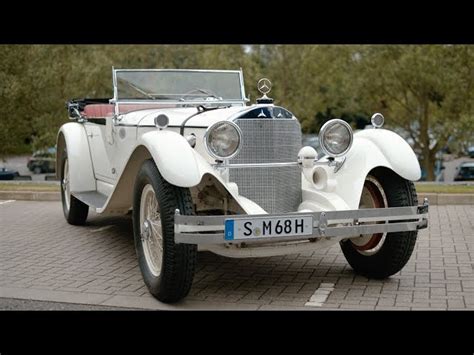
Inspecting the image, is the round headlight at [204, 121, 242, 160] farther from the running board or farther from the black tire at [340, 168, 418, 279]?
the running board

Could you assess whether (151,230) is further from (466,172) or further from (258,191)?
(466,172)

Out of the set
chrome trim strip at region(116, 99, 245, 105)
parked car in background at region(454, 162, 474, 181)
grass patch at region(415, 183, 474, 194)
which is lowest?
parked car in background at region(454, 162, 474, 181)

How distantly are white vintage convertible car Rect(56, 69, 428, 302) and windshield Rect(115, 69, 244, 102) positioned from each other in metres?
0.91

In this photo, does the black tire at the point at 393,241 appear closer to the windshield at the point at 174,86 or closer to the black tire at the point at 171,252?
the black tire at the point at 171,252

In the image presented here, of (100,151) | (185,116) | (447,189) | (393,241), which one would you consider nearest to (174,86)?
(100,151)

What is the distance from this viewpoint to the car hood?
4.95 metres

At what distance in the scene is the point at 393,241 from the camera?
16.1ft

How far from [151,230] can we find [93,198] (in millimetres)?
2287

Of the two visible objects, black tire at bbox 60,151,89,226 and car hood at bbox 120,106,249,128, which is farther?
black tire at bbox 60,151,89,226

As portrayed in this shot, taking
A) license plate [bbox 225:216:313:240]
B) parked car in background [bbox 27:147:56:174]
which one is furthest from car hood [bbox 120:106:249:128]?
parked car in background [bbox 27:147:56:174]

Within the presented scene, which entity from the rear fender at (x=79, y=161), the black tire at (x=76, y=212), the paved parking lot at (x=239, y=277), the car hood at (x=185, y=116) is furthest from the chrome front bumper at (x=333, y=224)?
the black tire at (x=76, y=212)

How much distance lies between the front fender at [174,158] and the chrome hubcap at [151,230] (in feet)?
1.22

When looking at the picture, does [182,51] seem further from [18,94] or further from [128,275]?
[128,275]

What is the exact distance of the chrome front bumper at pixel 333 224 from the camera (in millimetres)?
4043
